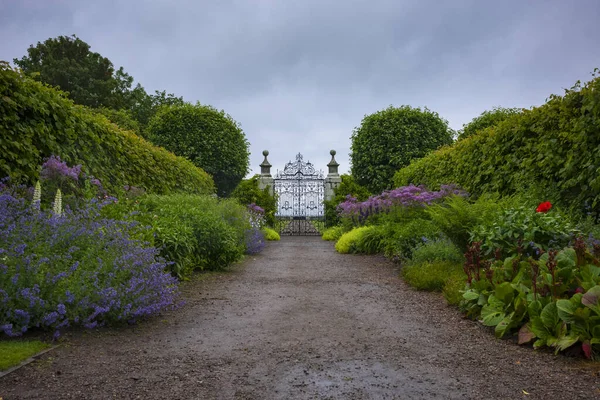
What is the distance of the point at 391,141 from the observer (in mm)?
20609

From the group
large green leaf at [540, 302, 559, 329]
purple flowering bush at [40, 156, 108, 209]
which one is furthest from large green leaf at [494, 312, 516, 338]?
purple flowering bush at [40, 156, 108, 209]

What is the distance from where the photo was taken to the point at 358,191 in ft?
68.3

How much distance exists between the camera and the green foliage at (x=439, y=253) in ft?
24.6

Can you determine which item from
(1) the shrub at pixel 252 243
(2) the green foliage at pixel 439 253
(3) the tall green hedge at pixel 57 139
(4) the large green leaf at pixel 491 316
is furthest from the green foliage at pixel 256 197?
(4) the large green leaf at pixel 491 316

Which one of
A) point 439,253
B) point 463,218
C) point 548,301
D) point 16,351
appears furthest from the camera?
point 439,253

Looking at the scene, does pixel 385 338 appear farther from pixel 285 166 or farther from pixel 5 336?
pixel 285 166

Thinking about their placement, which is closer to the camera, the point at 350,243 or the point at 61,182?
the point at 61,182

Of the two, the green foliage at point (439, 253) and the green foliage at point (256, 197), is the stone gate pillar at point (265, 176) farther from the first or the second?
the green foliage at point (439, 253)

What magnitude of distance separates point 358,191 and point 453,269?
14071 mm

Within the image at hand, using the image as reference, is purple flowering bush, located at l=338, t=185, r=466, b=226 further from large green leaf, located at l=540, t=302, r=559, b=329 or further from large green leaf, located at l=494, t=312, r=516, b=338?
large green leaf, located at l=540, t=302, r=559, b=329

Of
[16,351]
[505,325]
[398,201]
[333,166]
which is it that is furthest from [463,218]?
[333,166]

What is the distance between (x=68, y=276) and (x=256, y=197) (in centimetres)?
1637

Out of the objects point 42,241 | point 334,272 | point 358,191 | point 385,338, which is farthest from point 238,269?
point 358,191

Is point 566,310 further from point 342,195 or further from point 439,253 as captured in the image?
point 342,195
